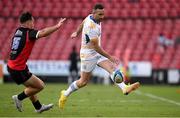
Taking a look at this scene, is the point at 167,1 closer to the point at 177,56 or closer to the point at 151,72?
the point at 177,56

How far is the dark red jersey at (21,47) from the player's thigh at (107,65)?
7.37 feet

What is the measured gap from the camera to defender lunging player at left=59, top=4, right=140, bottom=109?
13156mm

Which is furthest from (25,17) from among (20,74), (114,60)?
(114,60)

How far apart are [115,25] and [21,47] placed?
70.9 feet

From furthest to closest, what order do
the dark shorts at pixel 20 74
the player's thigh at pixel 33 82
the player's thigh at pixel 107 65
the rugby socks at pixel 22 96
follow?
the player's thigh at pixel 107 65
the rugby socks at pixel 22 96
the player's thigh at pixel 33 82
the dark shorts at pixel 20 74

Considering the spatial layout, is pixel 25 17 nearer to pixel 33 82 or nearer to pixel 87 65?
pixel 33 82

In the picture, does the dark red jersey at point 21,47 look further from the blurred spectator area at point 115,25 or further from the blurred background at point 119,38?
the blurred spectator area at point 115,25

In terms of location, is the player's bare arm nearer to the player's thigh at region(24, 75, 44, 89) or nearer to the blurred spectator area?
the player's thigh at region(24, 75, 44, 89)

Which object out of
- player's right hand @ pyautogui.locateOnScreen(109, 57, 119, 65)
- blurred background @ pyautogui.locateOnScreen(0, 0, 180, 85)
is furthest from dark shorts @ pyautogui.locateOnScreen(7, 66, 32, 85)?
blurred background @ pyautogui.locateOnScreen(0, 0, 180, 85)

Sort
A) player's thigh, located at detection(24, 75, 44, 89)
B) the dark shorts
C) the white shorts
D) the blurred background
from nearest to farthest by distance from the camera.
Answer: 1. the dark shorts
2. player's thigh, located at detection(24, 75, 44, 89)
3. the white shorts
4. the blurred background

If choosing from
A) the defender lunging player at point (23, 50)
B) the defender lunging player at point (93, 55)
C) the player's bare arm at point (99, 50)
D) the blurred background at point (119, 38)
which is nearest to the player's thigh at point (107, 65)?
the defender lunging player at point (93, 55)

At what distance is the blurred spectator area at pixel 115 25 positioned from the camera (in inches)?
1236

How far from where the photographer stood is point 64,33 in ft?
108

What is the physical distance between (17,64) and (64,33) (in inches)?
830
